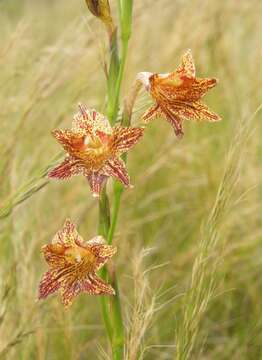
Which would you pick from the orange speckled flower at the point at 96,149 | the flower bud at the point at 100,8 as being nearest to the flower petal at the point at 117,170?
the orange speckled flower at the point at 96,149

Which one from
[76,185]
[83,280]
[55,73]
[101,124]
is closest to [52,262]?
[83,280]

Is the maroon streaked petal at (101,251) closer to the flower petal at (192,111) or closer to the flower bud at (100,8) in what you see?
the flower petal at (192,111)

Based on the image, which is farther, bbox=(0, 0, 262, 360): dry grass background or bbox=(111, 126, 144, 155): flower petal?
bbox=(0, 0, 262, 360): dry grass background

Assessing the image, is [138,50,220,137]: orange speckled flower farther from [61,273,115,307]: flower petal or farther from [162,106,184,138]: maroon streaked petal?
[61,273,115,307]: flower petal

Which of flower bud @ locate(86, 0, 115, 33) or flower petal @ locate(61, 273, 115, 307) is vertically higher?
flower bud @ locate(86, 0, 115, 33)

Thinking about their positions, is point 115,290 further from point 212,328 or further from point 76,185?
point 76,185

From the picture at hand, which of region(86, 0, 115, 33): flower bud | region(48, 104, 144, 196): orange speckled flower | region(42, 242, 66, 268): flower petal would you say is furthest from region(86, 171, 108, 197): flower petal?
region(86, 0, 115, 33): flower bud
